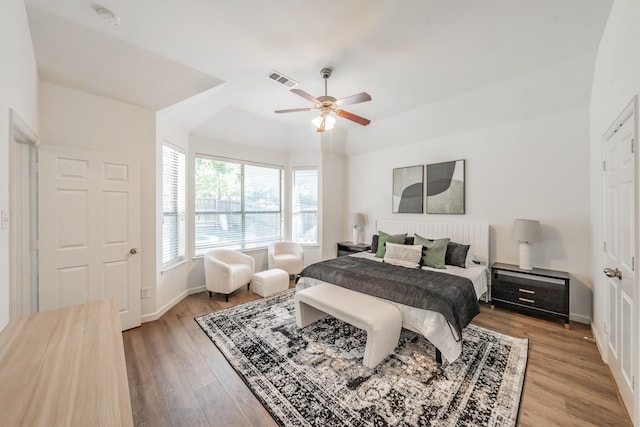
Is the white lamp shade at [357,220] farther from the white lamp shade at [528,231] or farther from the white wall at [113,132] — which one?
the white wall at [113,132]

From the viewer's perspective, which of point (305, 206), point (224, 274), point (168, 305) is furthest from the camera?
point (305, 206)

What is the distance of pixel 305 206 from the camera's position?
5441 millimetres

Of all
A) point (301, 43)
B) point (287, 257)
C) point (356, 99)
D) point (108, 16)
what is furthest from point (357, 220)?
point (108, 16)

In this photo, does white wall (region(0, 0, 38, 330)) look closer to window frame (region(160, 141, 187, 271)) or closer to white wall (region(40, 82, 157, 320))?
white wall (region(40, 82, 157, 320))

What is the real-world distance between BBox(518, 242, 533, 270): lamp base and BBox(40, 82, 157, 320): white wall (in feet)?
15.7

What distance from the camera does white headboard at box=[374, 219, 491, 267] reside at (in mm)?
3709

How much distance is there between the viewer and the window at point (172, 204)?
11.6 ft

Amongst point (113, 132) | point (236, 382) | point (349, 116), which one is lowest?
point (236, 382)

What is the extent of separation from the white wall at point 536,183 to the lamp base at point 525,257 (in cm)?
20

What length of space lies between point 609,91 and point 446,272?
2.32 meters

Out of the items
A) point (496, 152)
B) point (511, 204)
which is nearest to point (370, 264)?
point (511, 204)

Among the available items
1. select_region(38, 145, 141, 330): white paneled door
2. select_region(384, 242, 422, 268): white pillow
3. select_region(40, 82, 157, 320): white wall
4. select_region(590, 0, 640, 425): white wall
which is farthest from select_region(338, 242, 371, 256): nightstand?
select_region(38, 145, 141, 330): white paneled door

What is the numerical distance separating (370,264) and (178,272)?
A: 289cm

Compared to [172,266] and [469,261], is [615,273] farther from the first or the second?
[172,266]
